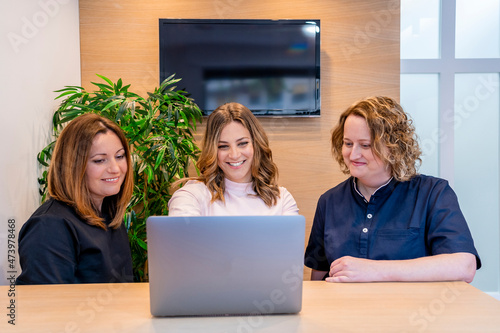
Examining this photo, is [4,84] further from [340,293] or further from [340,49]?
[340,49]

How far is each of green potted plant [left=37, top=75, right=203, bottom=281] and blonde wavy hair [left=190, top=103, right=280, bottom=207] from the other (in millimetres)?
533

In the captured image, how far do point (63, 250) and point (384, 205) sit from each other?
3.91ft

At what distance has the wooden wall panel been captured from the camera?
3.21 meters

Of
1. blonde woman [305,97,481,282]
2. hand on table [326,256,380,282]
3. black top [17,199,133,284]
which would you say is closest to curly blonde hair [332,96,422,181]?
blonde woman [305,97,481,282]

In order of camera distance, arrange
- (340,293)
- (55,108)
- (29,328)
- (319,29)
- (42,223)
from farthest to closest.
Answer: (319,29) → (55,108) → (42,223) → (340,293) → (29,328)

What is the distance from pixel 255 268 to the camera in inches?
40.4

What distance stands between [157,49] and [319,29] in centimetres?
115

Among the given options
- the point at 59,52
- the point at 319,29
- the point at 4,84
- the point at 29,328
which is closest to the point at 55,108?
the point at 59,52

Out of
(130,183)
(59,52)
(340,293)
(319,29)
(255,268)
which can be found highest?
(319,29)

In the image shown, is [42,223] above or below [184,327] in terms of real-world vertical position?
above

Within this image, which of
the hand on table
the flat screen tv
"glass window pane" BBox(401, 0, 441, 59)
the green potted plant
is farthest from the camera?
"glass window pane" BBox(401, 0, 441, 59)

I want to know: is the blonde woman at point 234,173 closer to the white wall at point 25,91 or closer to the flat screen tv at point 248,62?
the white wall at point 25,91

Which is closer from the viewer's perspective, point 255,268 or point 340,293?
point 255,268

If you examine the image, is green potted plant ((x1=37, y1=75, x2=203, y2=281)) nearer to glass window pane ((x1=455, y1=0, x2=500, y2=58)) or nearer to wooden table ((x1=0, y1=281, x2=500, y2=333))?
wooden table ((x1=0, y1=281, x2=500, y2=333))
